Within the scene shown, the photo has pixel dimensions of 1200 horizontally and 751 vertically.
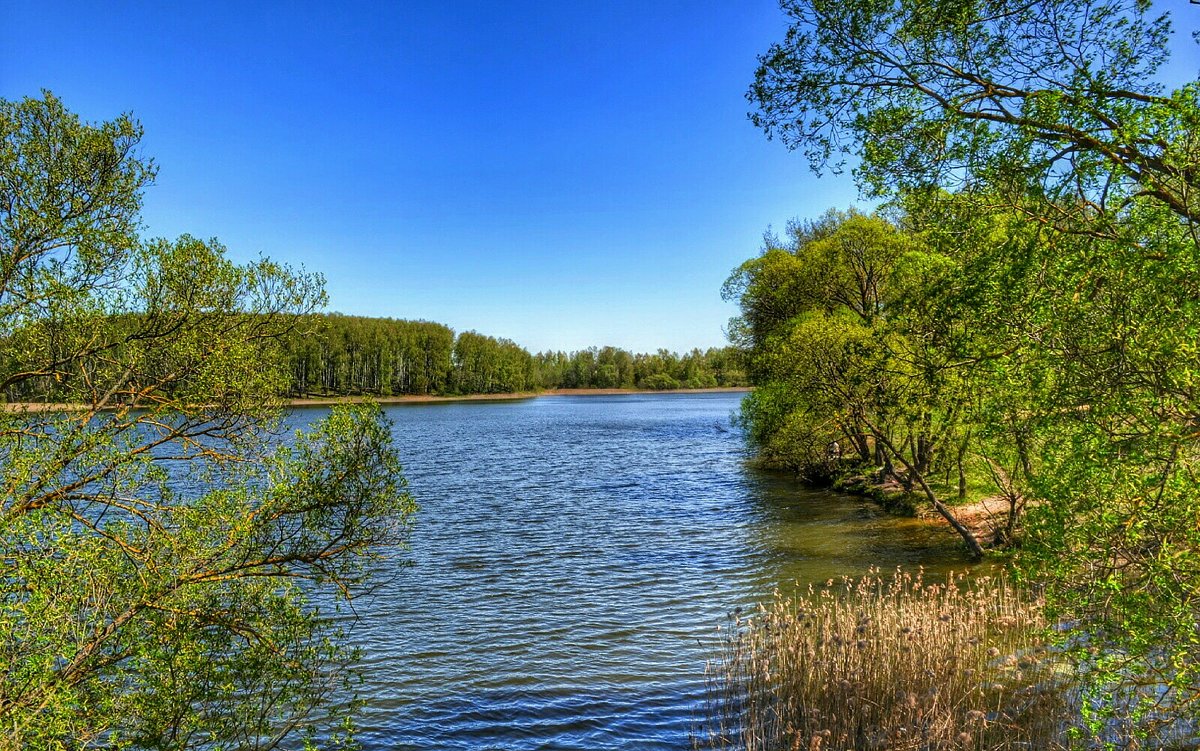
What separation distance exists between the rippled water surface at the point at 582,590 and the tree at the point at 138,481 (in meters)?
2.72

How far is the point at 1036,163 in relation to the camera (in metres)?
8.89

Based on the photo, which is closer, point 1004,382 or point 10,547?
point 10,547

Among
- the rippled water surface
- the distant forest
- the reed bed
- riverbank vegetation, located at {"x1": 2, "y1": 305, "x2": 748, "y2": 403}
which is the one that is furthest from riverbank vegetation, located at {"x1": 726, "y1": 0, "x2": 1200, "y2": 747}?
the distant forest

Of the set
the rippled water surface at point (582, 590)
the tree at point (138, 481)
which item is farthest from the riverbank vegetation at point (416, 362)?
the tree at point (138, 481)

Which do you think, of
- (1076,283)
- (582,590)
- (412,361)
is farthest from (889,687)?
(412,361)

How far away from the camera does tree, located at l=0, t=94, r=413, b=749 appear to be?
27.3 ft

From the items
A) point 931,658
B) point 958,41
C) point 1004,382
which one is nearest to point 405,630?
point 931,658

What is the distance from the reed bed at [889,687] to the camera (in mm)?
9570

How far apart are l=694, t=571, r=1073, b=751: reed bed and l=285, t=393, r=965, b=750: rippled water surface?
5.08ft

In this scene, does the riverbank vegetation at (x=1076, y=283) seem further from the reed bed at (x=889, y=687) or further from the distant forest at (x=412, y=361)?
the distant forest at (x=412, y=361)

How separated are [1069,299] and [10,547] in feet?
40.9

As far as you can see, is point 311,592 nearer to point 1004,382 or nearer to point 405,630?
point 405,630

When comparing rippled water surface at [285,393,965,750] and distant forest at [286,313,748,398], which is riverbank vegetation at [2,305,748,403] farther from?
rippled water surface at [285,393,965,750]

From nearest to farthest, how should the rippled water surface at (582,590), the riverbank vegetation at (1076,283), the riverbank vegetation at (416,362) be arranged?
the riverbank vegetation at (1076,283) → the rippled water surface at (582,590) → the riverbank vegetation at (416,362)
